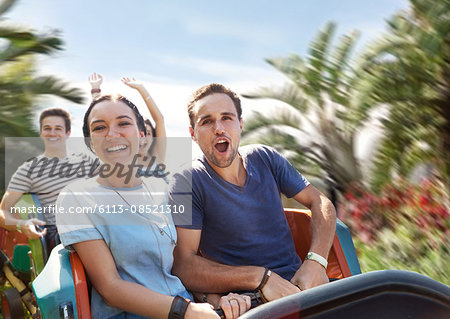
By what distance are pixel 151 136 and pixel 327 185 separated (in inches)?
259

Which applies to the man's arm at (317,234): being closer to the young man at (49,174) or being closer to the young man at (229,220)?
the young man at (229,220)

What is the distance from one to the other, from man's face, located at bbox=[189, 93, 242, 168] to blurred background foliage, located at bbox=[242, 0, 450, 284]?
3024 mm

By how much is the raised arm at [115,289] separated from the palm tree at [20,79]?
5.34 m

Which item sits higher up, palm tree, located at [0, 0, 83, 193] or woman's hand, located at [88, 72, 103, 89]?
woman's hand, located at [88, 72, 103, 89]

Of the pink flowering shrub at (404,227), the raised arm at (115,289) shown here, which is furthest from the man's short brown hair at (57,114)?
the pink flowering shrub at (404,227)

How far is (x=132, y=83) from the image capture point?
2682mm

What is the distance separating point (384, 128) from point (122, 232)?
6378 mm

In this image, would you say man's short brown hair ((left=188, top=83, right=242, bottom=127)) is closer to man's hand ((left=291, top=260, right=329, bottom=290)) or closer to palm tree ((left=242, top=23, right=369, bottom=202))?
man's hand ((left=291, top=260, right=329, bottom=290))

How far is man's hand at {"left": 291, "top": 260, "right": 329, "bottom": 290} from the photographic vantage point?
85.8 inches

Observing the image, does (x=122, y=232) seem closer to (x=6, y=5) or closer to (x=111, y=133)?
(x=111, y=133)

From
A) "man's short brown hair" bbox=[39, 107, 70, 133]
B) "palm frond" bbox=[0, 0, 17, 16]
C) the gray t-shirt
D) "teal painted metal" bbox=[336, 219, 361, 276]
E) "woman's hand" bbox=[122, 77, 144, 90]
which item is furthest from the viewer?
"palm frond" bbox=[0, 0, 17, 16]

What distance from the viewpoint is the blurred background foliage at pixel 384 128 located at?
19.1 feet

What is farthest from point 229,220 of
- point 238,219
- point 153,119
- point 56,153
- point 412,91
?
point 412,91

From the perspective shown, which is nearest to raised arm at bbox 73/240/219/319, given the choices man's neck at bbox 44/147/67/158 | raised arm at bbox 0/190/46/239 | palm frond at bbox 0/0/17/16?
raised arm at bbox 0/190/46/239
